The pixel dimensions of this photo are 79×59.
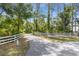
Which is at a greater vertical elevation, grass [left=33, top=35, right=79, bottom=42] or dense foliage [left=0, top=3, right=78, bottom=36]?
dense foliage [left=0, top=3, right=78, bottom=36]

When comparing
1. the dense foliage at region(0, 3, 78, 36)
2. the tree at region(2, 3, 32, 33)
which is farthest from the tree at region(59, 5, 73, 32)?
the tree at region(2, 3, 32, 33)

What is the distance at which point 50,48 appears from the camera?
4957mm

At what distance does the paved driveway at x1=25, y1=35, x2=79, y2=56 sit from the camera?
493cm

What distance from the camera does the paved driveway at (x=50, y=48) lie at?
4926mm

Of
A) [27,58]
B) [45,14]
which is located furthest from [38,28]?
[27,58]

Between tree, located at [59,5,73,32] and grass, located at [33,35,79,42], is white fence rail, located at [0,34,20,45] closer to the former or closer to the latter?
grass, located at [33,35,79,42]

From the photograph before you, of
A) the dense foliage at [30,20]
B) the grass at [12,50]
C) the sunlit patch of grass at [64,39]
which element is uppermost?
the dense foliage at [30,20]

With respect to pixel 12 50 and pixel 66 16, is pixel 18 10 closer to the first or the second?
pixel 12 50

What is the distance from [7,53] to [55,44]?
0.94 meters

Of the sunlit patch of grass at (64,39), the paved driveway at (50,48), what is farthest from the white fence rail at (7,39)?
the sunlit patch of grass at (64,39)

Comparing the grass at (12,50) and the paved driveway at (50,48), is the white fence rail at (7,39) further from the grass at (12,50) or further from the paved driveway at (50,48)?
the paved driveway at (50,48)

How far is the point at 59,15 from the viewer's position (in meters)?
4.97

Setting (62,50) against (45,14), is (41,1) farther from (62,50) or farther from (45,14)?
(62,50)

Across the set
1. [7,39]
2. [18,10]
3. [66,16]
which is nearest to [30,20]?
[18,10]
